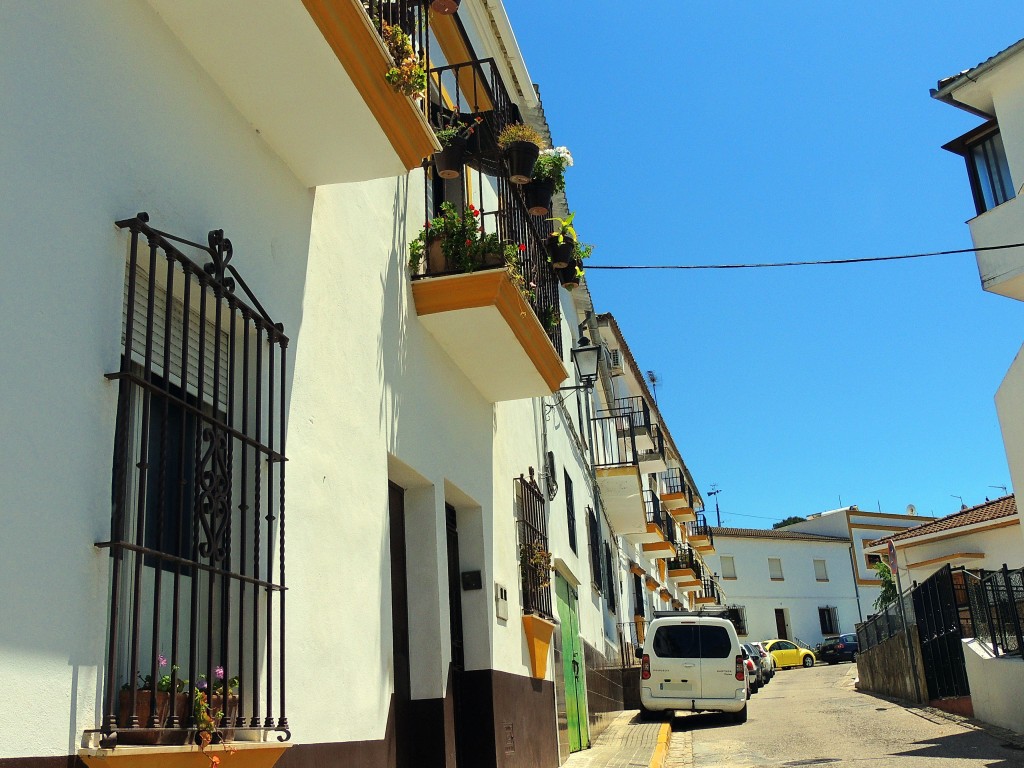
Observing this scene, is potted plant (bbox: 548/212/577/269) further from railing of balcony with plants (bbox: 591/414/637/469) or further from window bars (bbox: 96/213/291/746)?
railing of balcony with plants (bbox: 591/414/637/469)

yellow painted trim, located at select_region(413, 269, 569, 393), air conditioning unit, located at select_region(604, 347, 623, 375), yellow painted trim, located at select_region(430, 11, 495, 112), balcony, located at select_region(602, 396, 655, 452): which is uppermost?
air conditioning unit, located at select_region(604, 347, 623, 375)

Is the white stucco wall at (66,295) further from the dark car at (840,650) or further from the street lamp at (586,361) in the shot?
the dark car at (840,650)

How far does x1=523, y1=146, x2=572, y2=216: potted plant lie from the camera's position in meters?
9.66

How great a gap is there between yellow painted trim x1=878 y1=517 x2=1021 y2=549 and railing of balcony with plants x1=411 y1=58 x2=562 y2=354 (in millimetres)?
19574

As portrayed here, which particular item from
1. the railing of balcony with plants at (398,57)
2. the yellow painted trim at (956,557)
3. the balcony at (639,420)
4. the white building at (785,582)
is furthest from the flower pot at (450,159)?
the white building at (785,582)

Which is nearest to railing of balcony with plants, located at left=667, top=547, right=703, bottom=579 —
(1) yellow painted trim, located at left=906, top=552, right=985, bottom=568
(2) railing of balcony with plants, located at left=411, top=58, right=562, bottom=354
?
(1) yellow painted trim, located at left=906, top=552, right=985, bottom=568

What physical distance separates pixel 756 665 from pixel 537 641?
67.6ft

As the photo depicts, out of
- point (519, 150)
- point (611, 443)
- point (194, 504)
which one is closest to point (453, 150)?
point (519, 150)

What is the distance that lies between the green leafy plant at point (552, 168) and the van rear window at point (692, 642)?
9326mm

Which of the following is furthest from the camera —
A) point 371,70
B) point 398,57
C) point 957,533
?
point 957,533

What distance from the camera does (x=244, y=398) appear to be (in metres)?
4.63

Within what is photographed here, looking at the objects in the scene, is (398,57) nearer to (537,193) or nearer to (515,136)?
(515,136)

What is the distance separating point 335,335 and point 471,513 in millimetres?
3055

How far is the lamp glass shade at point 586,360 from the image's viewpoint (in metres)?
14.4
